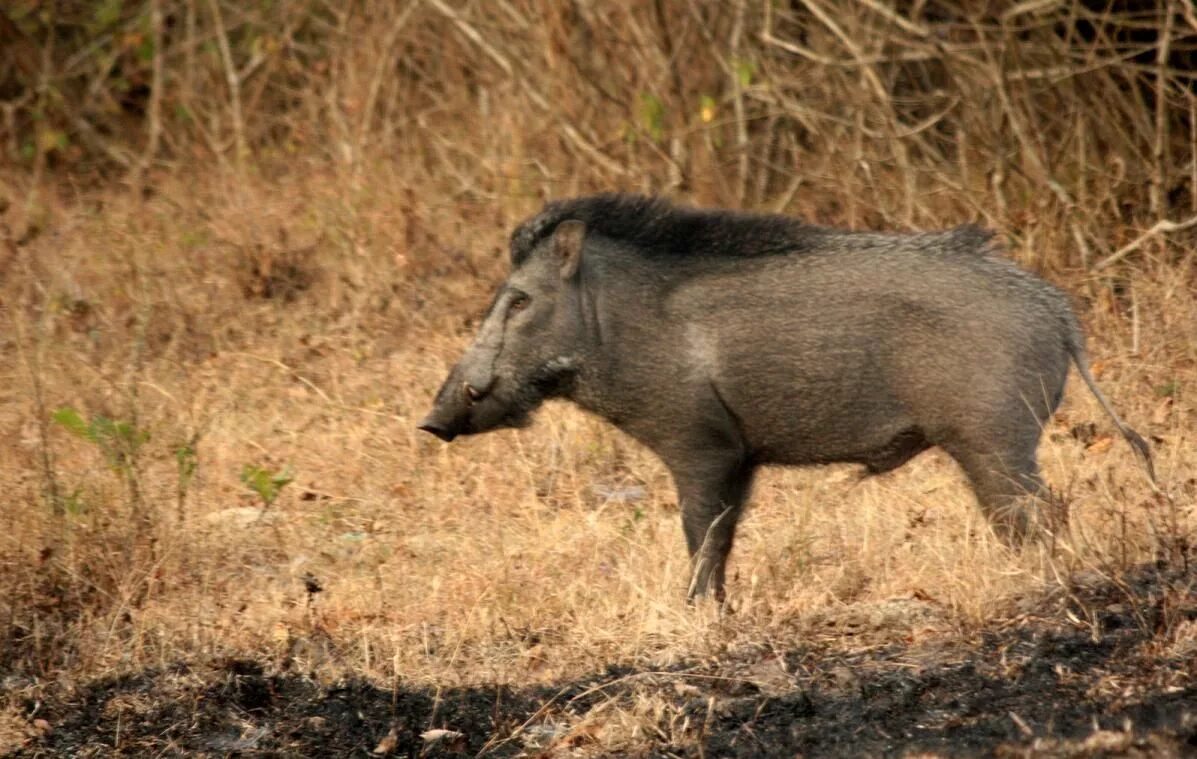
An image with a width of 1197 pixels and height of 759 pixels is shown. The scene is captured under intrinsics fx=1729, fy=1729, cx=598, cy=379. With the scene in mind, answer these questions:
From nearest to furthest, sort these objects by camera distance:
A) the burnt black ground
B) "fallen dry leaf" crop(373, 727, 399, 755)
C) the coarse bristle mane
A: the burnt black ground, "fallen dry leaf" crop(373, 727, 399, 755), the coarse bristle mane

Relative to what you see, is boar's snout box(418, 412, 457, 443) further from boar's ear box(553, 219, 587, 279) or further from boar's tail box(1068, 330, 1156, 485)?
boar's tail box(1068, 330, 1156, 485)

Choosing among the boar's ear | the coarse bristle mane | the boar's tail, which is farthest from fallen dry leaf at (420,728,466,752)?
the boar's tail

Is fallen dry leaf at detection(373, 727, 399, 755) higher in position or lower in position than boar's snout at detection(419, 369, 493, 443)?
lower

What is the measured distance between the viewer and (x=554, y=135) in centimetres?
988

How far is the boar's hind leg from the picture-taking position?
18.0ft

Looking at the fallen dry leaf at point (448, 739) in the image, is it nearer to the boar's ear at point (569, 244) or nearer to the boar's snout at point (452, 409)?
the boar's snout at point (452, 409)

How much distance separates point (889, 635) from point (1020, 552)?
1.95ft

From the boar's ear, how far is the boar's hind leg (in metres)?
1.40

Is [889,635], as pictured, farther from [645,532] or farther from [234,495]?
[234,495]

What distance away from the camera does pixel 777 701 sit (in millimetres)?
4691

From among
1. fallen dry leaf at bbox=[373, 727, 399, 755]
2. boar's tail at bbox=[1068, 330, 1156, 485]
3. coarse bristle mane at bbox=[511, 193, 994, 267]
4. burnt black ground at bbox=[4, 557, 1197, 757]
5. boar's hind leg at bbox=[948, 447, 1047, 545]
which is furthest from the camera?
coarse bristle mane at bbox=[511, 193, 994, 267]

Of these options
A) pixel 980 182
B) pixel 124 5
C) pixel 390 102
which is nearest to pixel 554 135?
pixel 390 102

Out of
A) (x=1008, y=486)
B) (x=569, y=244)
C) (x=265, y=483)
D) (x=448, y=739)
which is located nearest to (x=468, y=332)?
(x=265, y=483)

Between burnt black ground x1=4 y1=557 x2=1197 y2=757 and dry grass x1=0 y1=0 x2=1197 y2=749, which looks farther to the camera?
dry grass x1=0 y1=0 x2=1197 y2=749
